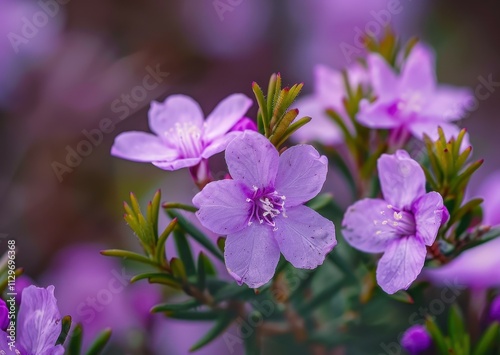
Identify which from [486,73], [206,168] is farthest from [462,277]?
[486,73]

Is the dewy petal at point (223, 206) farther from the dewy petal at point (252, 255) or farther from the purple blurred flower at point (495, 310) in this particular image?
the purple blurred flower at point (495, 310)

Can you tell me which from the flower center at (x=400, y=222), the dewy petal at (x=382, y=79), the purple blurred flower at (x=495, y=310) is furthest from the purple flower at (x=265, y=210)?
the purple blurred flower at (x=495, y=310)

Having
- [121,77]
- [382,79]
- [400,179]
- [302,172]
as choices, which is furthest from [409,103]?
[121,77]

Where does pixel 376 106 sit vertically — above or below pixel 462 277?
above

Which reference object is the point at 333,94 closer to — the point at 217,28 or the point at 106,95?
the point at 106,95

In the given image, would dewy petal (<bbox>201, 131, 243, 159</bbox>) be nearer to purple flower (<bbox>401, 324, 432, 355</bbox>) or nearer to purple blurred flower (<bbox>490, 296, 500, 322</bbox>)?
purple flower (<bbox>401, 324, 432, 355</bbox>)

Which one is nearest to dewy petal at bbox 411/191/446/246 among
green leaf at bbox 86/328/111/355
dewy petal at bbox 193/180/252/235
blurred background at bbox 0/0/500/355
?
dewy petal at bbox 193/180/252/235

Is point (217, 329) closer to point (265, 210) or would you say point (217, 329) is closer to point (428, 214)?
point (265, 210)
